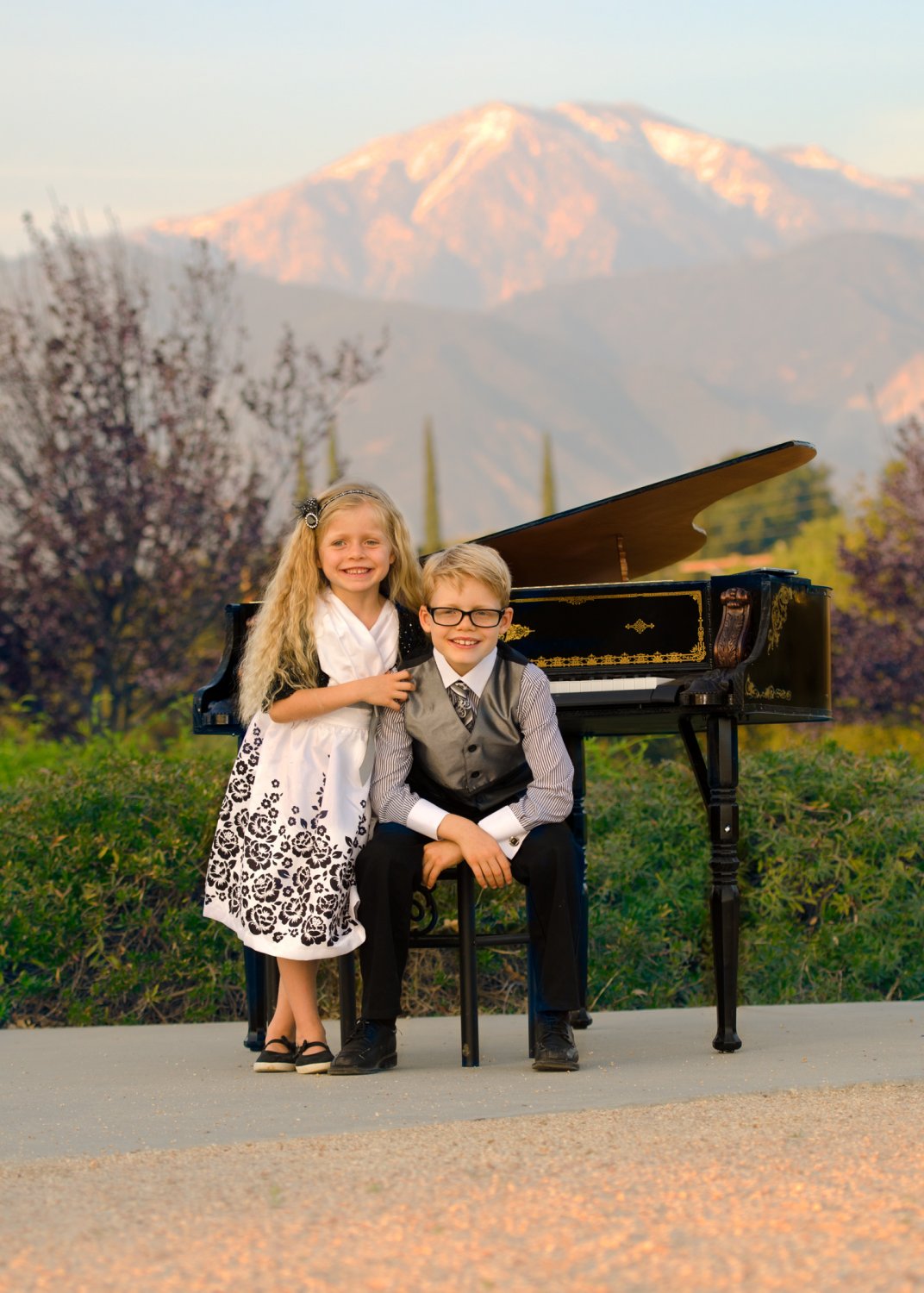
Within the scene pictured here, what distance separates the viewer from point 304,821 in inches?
173

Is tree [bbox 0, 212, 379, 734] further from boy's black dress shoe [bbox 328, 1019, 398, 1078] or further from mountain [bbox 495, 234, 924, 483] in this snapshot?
mountain [bbox 495, 234, 924, 483]

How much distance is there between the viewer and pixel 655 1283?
7.48 feet

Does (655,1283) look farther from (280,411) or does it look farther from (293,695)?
(280,411)

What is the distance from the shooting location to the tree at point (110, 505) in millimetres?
11320

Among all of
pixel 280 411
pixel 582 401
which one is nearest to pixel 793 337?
pixel 582 401

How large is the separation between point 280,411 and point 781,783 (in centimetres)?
668

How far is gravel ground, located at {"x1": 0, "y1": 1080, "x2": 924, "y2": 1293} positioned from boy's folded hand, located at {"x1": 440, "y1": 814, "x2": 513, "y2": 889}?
85 centimetres

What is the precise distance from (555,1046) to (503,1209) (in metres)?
1.63

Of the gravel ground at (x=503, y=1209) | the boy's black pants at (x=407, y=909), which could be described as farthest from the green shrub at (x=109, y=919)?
the gravel ground at (x=503, y=1209)

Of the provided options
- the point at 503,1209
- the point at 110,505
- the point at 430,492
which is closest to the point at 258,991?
the point at 503,1209

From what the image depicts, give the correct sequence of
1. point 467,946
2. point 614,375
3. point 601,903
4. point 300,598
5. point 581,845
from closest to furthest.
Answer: point 467,946 < point 300,598 < point 581,845 < point 601,903 < point 614,375

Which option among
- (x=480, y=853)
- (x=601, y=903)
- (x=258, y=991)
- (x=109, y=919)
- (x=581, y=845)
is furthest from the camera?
(x=601, y=903)

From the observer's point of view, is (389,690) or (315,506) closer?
(389,690)

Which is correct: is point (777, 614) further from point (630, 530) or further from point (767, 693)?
point (630, 530)
